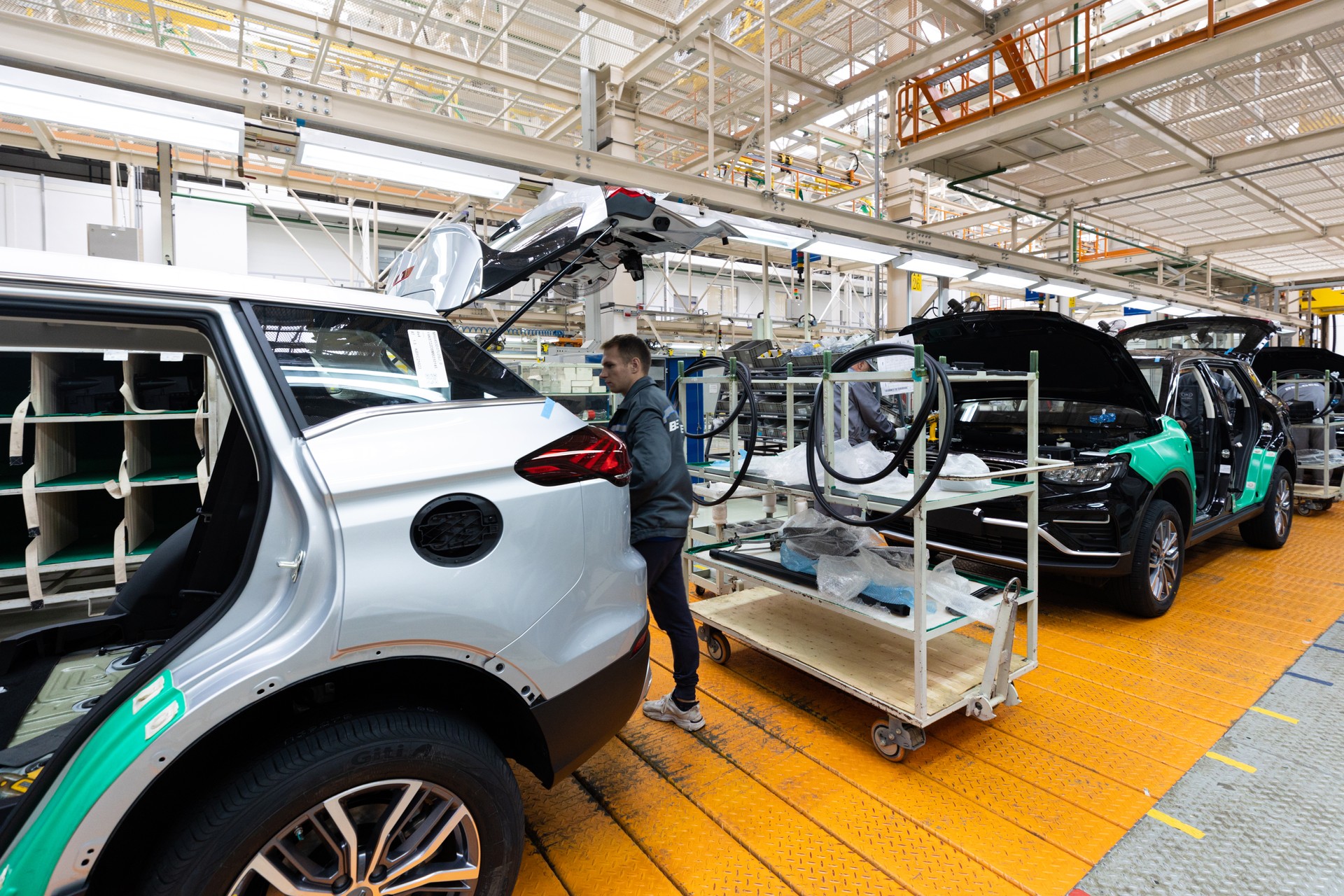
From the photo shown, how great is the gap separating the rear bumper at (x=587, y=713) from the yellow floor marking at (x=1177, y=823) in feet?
5.99

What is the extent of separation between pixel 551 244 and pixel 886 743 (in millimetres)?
2322

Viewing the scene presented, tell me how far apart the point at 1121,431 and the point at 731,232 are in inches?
114

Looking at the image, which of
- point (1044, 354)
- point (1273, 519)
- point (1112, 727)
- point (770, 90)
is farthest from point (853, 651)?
point (1273, 519)

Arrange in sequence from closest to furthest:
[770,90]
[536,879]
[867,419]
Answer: [536,879] → [867,419] → [770,90]

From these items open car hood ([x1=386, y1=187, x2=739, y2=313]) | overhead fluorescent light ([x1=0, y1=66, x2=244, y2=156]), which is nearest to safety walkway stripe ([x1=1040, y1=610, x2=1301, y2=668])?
open car hood ([x1=386, y1=187, x2=739, y2=313])

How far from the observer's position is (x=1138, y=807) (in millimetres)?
2154

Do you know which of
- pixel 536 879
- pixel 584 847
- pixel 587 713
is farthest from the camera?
pixel 584 847

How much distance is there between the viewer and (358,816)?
1.36m

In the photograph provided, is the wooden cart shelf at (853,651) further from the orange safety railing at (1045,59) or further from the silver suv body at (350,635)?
the orange safety railing at (1045,59)

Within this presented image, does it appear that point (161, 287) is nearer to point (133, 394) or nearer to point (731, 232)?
point (731, 232)

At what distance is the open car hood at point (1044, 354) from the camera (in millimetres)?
3678

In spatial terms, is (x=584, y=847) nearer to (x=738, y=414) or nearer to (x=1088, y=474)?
(x=738, y=414)

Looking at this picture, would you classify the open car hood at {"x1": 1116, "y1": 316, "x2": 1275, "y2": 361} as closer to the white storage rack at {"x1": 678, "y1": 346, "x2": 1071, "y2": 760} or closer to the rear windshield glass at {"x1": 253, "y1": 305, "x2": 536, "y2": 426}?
the white storage rack at {"x1": 678, "y1": 346, "x2": 1071, "y2": 760}

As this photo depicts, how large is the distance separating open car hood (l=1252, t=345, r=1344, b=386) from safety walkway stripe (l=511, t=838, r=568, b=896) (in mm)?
8482
